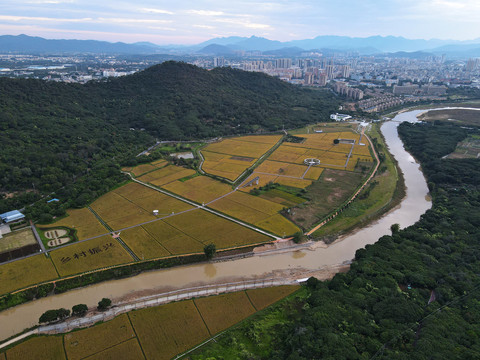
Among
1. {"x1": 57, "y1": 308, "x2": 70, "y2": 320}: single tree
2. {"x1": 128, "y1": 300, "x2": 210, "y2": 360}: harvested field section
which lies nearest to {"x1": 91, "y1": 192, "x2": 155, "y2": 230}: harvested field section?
{"x1": 57, "y1": 308, "x2": 70, "y2": 320}: single tree

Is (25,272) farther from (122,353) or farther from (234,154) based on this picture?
(234,154)

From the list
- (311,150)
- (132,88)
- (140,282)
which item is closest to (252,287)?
(140,282)

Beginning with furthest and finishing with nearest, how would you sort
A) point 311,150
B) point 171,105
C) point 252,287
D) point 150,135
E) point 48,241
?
point 171,105, point 150,135, point 311,150, point 48,241, point 252,287

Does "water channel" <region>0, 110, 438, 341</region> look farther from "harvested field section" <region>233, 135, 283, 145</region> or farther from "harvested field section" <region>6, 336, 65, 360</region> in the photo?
"harvested field section" <region>233, 135, 283, 145</region>

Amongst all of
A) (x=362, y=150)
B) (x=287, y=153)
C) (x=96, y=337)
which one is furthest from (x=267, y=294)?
(x=362, y=150)

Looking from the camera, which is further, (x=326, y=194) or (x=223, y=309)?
(x=326, y=194)

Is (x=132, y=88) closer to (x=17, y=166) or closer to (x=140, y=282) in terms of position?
(x=17, y=166)
